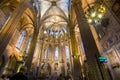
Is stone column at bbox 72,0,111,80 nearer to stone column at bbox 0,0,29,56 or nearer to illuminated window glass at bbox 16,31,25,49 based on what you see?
stone column at bbox 0,0,29,56

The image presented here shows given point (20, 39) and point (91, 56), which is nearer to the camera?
point (91, 56)

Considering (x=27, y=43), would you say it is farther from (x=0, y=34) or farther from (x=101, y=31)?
(x=101, y=31)

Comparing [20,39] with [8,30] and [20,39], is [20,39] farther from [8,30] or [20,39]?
[8,30]

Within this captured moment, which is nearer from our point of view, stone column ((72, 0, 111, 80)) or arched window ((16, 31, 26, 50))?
stone column ((72, 0, 111, 80))

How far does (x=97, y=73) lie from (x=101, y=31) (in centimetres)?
758

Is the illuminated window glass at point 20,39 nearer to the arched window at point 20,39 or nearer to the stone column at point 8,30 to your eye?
the arched window at point 20,39

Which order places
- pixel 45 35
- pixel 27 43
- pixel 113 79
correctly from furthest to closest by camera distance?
1. pixel 45 35
2. pixel 27 43
3. pixel 113 79

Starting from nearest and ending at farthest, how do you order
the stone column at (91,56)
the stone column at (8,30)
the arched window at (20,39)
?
the stone column at (91,56) < the stone column at (8,30) < the arched window at (20,39)

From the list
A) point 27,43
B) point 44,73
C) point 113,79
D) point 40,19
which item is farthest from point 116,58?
point 27,43

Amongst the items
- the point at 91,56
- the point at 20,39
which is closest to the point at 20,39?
the point at 20,39

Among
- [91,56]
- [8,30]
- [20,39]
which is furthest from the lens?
[20,39]

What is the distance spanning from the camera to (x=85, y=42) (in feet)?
26.7

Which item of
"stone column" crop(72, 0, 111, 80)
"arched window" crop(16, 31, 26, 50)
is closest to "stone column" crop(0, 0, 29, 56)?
"stone column" crop(72, 0, 111, 80)

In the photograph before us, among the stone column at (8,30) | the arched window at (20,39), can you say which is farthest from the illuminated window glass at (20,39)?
the stone column at (8,30)
